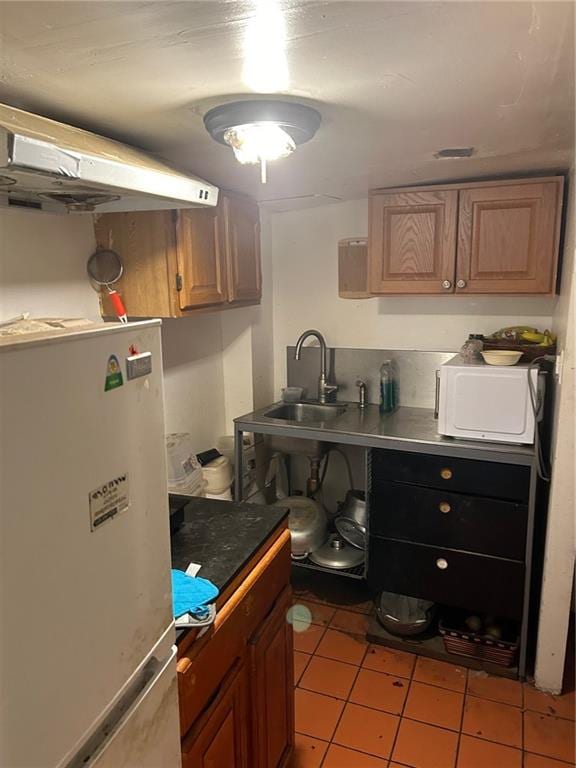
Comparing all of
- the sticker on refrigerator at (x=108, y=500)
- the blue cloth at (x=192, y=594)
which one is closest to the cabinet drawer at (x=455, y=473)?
the blue cloth at (x=192, y=594)

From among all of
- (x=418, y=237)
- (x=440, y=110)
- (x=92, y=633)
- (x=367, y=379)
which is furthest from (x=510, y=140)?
(x=92, y=633)

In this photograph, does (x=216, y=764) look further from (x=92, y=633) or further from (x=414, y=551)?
(x=414, y=551)

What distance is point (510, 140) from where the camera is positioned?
1.72 meters

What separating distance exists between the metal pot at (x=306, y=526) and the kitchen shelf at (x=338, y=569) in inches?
1.3

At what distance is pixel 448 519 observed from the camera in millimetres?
2273

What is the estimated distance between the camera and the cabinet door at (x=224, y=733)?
1186mm

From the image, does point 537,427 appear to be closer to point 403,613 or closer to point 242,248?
point 403,613

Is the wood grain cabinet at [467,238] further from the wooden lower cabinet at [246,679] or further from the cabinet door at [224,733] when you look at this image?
→ the cabinet door at [224,733]

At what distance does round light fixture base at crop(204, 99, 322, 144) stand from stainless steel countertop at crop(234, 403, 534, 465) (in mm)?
1346

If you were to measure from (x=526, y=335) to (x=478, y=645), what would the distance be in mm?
1336

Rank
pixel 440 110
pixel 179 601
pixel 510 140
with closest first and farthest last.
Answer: pixel 179 601 < pixel 440 110 < pixel 510 140

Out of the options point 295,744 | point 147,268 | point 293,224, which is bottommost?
point 295,744

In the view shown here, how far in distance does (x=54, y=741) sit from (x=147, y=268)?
1.54 metres

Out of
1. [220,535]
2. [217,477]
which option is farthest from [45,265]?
[217,477]
